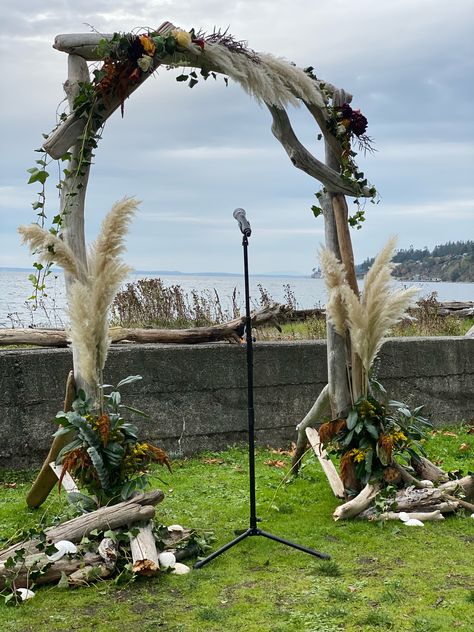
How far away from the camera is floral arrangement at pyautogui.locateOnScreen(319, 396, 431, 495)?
16.0 feet

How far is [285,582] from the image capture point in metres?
3.77

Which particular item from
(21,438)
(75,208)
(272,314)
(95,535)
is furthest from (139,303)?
(95,535)

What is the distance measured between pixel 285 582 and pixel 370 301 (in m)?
1.76

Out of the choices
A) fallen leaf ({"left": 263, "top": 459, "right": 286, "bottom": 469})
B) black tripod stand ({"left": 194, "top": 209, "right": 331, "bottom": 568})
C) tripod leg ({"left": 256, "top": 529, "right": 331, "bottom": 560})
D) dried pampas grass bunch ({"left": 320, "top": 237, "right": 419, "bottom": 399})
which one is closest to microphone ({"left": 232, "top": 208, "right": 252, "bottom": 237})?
black tripod stand ({"left": 194, "top": 209, "right": 331, "bottom": 568})

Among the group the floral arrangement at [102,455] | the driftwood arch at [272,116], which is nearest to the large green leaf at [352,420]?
the driftwood arch at [272,116]

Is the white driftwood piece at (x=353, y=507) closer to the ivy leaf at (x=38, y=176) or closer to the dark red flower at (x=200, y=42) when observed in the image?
the ivy leaf at (x=38, y=176)

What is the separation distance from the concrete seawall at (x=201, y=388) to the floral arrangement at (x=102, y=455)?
5.80ft

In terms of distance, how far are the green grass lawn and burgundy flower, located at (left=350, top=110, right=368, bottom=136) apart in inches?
101

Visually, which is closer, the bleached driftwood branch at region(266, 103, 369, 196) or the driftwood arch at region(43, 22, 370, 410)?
the driftwood arch at region(43, 22, 370, 410)

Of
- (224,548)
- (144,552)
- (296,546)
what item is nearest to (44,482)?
(144,552)

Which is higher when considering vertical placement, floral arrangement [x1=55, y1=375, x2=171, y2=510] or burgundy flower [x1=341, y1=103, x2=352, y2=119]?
burgundy flower [x1=341, y1=103, x2=352, y2=119]

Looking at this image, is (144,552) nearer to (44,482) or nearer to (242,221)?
(44,482)

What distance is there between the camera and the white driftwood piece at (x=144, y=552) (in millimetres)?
3756

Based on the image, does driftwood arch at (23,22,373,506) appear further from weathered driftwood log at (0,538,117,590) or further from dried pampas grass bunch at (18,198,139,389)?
weathered driftwood log at (0,538,117,590)
